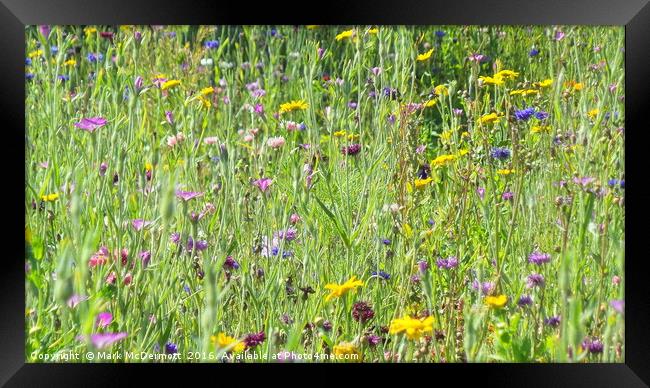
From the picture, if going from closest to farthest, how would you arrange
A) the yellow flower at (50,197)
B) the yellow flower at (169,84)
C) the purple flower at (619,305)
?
the purple flower at (619,305)
the yellow flower at (50,197)
the yellow flower at (169,84)

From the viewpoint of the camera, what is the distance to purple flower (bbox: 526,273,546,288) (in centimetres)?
146

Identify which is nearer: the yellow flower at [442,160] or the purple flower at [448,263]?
the purple flower at [448,263]

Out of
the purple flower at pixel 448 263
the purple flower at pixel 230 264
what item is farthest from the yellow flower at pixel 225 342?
the purple flower at pixel 448 263

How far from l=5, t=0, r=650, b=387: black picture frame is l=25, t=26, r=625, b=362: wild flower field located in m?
0.03

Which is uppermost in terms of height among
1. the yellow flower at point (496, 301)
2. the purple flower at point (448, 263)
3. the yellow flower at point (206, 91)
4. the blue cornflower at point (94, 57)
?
the blue cornflower at point (94, 57)

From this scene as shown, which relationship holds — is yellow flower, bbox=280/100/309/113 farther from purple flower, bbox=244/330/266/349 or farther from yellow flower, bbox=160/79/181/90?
purple flower, bbox=244/330/266/349

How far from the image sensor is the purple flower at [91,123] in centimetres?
142

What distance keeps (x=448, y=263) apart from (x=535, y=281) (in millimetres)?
161

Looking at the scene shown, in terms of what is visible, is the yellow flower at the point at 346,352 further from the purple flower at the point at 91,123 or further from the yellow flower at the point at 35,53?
the yellow flower at the point at 35,53

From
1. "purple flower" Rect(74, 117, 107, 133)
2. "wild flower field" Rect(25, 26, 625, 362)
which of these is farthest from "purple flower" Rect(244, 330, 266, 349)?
"purple flower" Rect(74, 117, 107, 133)

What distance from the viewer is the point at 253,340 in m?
1.39
